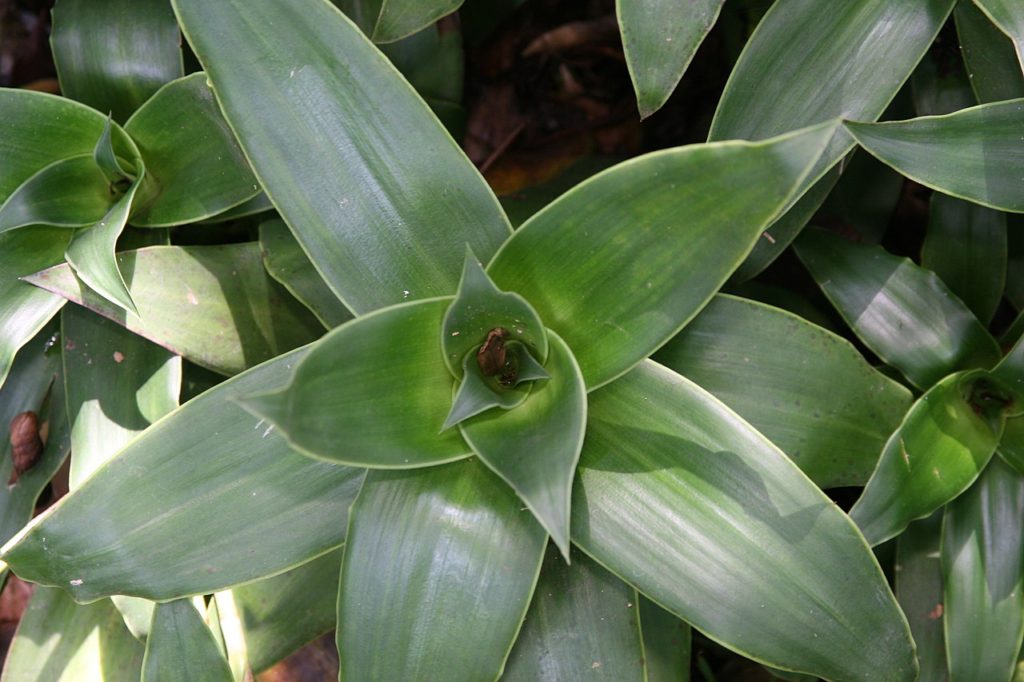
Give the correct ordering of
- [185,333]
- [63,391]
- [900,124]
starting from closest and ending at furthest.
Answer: [900,124] → [185,333] → [63,391]

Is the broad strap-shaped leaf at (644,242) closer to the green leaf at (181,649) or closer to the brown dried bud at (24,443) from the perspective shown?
the green leaf at (181,649)

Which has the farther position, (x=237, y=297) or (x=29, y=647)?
(x=29, y=647)

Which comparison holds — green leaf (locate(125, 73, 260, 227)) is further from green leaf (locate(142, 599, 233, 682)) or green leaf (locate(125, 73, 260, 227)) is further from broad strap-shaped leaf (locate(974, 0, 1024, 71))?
broad strap-shaped leaf (locate(974, 0, 1024, 71))

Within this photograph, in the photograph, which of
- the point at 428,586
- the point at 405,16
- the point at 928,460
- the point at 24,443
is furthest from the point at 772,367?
the point at 24,443

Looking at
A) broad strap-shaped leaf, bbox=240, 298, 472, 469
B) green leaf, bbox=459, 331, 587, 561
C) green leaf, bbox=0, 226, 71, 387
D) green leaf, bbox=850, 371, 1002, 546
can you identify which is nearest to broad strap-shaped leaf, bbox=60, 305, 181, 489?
green leaf, bbox=0, 226, 71, 387

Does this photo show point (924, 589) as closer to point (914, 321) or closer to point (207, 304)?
point (914, 321)

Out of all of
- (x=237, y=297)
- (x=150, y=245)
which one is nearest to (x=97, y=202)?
(x=150, y=245)

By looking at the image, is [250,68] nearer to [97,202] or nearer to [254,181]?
[254,181]

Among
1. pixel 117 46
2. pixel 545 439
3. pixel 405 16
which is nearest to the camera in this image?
pixel 545 439
